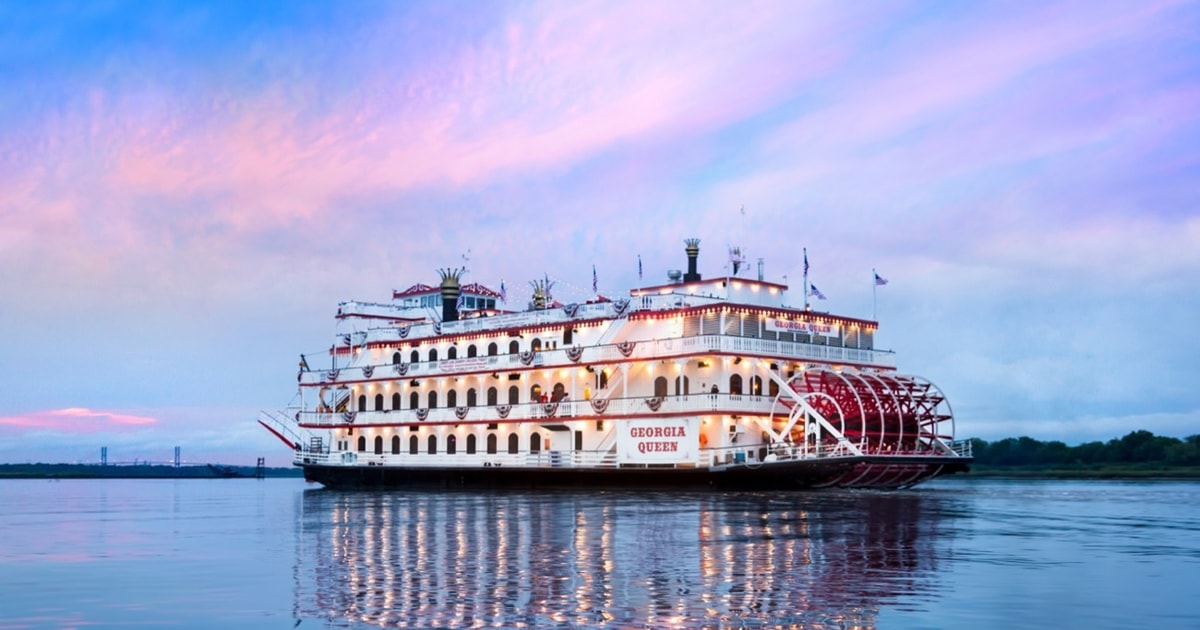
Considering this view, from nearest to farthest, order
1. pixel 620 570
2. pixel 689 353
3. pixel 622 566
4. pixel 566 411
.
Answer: pixel 620 570
pixel 622 566
pixel 689 353
pixel 566 411

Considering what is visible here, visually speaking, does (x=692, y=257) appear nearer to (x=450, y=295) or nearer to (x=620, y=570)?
(x=450, y=295)

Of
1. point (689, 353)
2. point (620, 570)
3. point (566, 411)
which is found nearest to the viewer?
point (620, 570)

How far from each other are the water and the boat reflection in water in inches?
1.9

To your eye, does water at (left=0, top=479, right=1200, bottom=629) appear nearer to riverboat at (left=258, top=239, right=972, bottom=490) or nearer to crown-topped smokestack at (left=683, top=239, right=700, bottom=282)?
riverboat at (left=258, top=239, right=972, bottom=490)

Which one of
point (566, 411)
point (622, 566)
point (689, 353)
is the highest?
point (689, 353)

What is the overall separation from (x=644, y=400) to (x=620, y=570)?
27137mm

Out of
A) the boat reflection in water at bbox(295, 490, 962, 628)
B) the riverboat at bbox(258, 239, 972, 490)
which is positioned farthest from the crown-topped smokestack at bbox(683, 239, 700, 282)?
the boat reflection in water at bbox(295, 490, 962, 628)

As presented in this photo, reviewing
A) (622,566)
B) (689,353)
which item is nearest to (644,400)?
(689,353)

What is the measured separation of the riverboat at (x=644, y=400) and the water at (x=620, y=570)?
454 inches

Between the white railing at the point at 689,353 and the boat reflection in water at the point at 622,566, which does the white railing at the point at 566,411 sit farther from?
the boat reflection in water at the point at 622,566

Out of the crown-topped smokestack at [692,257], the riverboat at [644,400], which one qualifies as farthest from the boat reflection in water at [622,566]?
the crown-topped smokestack at [692,257]

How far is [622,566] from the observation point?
1614 cm

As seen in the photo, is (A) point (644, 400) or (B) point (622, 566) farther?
(A) point (644, 400)

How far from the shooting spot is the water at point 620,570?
39.8ft
